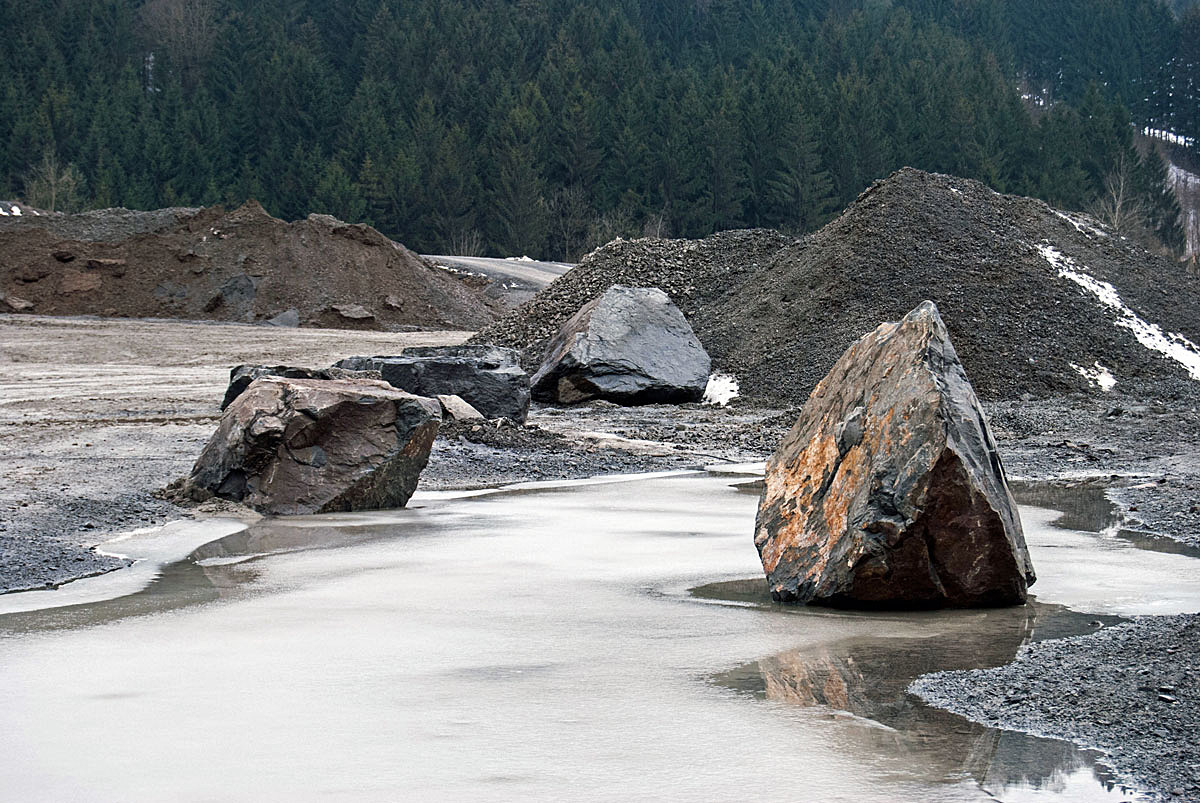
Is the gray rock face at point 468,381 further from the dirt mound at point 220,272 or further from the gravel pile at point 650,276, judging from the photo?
the dirt mound at point 220,272

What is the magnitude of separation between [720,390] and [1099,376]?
16.6ft

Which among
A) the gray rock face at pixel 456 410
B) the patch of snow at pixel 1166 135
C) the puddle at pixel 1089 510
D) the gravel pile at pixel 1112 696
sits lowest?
the gravel pile at pixel 1112 696

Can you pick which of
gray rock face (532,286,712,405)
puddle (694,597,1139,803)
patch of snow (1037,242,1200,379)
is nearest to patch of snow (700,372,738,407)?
gray rock face (532,286,712,405)

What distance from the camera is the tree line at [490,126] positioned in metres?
62.2

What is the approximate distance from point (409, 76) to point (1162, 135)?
6531 cm

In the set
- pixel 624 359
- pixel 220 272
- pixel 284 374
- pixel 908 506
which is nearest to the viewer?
pixel 908 506

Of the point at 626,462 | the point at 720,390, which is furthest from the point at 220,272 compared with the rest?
the point at 626,462

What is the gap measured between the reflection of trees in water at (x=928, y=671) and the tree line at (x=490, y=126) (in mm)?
51506

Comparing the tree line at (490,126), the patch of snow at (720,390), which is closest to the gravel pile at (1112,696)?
the patch of snow at (720,390)

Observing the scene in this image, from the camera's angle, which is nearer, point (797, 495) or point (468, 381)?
point (797, 495)

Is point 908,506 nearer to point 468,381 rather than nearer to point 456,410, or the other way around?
point 456,410

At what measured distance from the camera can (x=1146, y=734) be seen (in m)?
3.83

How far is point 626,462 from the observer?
12.2 m

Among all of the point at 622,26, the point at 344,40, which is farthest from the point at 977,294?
the point at 344,40
